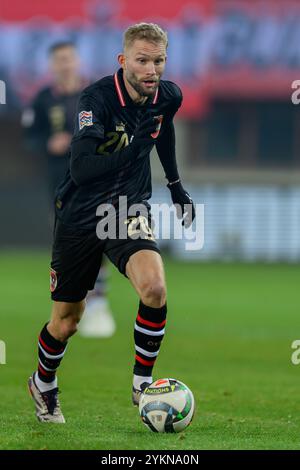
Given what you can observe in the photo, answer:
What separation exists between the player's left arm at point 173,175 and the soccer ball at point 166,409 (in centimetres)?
133

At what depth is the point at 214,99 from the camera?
34438 mm

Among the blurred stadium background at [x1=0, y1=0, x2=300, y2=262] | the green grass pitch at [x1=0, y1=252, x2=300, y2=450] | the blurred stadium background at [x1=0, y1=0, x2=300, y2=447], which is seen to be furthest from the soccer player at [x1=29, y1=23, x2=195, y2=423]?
the blurred stadium background at [x1=0, y1=0, x2=300, y2=262]

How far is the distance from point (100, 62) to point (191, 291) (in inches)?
541

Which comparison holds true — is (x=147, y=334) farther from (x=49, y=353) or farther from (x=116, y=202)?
(x=116, y=202)

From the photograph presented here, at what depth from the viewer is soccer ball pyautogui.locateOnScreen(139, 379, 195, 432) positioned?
667 centimetres

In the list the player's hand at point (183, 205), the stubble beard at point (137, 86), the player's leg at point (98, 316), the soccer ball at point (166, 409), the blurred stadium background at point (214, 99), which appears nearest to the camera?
the soccer ball at point (166, 409)

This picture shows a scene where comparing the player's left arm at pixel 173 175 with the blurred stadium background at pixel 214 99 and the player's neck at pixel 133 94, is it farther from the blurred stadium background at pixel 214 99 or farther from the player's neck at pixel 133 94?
Answer: the blurred stadium background at pixel 214 99

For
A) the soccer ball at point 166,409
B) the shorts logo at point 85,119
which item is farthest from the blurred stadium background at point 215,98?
the soccer ball at point 166,409

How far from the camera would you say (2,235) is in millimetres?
35219

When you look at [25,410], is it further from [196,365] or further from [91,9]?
[91,9]

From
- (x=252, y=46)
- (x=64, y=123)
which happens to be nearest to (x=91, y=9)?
(x=252, y=46)

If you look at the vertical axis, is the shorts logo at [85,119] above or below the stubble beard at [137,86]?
below

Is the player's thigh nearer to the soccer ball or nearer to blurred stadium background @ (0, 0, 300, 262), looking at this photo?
the soccer ball

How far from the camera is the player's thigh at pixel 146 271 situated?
6.77m
